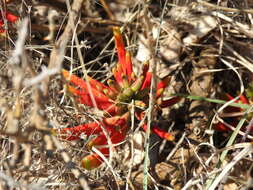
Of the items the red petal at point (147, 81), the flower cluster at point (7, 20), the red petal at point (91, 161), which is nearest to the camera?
the red petal at point (91, 161)

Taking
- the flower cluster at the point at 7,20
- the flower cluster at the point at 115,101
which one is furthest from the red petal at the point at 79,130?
the flower cluster at the point at 7,20

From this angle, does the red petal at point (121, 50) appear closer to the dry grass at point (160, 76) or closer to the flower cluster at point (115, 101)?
the flower cluster at point (115, 101)

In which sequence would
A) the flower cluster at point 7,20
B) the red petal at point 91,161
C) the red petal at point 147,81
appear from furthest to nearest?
1. the flower cluster at point 7,20
2. the red petal at point 147,81
3. the red petal at point 91,161

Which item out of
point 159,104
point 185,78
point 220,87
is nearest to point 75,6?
point 159,104

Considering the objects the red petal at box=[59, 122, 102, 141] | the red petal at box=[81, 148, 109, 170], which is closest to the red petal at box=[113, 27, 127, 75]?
the red petal at box=[59, 122, 102, 141]

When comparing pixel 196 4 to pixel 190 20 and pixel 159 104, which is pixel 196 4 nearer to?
pixel 190 20

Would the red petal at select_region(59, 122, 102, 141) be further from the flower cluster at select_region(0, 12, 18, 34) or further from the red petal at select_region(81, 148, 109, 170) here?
the flower cluster at select_region(0, 12, 18, 34)
